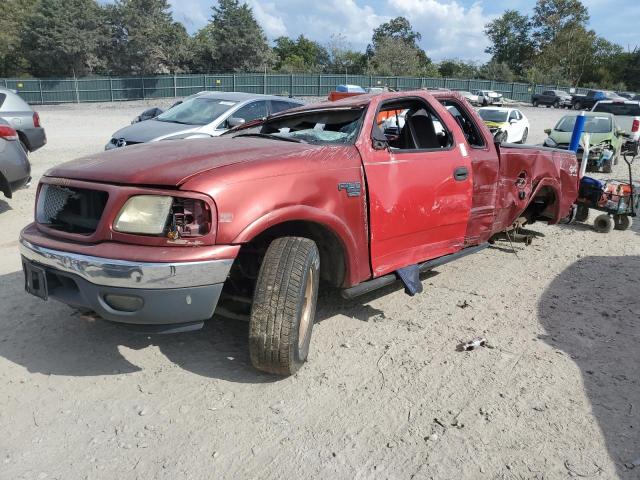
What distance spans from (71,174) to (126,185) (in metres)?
0.52

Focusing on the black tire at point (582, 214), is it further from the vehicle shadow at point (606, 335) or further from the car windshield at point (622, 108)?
the car windshield at point (622, 108)

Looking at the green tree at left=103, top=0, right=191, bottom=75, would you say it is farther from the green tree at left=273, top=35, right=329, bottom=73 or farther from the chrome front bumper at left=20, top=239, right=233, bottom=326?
the chrome front bumper at left=20, top=239, right=233, bottom=326

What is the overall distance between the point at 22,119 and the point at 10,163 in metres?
3.69

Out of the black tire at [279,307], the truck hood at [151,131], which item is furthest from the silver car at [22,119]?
the black tire at [279,307]

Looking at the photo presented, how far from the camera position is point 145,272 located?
2699 mm

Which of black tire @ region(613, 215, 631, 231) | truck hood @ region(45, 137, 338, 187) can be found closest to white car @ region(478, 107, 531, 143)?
black tire @ region(613, 215, 631, 231)

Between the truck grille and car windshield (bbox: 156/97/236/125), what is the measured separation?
625 cm

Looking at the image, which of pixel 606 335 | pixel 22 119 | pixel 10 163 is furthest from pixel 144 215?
pixel 22 119

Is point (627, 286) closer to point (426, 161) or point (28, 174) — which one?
point (426, 161)

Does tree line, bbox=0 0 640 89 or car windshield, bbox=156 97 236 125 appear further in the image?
tree line, bbox=0 0 640 89

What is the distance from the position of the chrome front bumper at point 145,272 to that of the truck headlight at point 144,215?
205 mm

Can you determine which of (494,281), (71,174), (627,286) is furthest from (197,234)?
(627,286)

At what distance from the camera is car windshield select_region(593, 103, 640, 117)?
1867cm

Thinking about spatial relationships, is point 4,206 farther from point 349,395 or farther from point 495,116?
point 495,116
